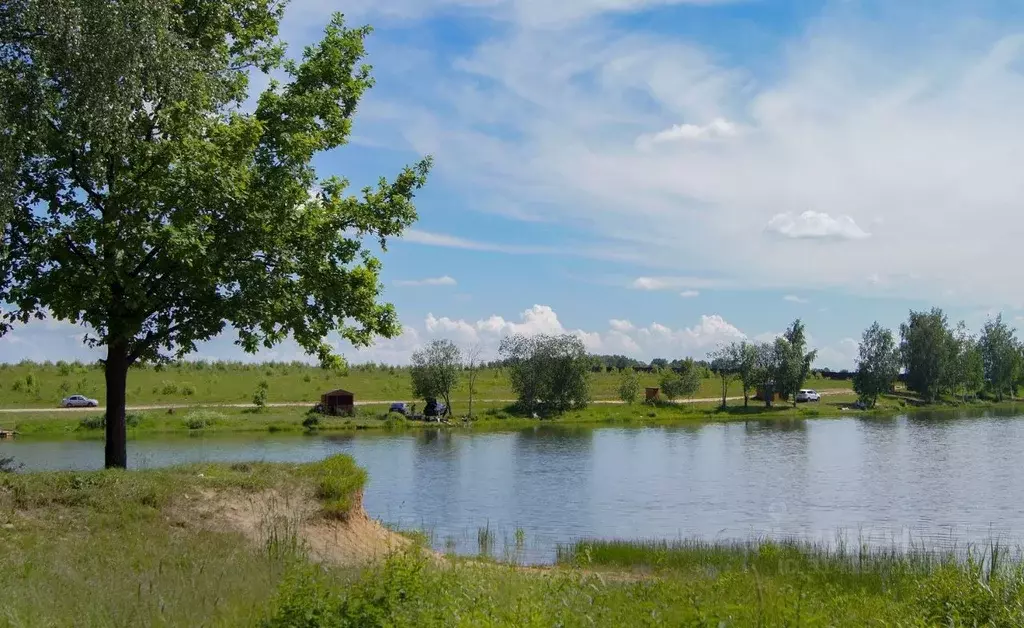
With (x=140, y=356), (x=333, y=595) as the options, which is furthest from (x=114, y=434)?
(x=333, y=595)

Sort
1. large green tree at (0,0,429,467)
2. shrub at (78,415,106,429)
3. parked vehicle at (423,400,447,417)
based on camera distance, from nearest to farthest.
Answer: large green tree at (0,0,429,467), shrub at (78,415,106,429), parked vehicle at (423,400,447,417)

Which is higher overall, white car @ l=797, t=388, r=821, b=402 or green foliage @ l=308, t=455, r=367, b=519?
green foliage @ l=308, t=455, r=367, b=519

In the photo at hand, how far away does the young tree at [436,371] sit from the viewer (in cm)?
8406

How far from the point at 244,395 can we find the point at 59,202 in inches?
2848

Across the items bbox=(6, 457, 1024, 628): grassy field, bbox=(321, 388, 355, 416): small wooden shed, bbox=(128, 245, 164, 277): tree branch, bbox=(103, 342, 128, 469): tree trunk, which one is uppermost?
bbox=(128, 245, 164, 277): tree branch

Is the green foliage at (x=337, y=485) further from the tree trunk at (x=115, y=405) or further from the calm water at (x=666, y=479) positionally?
the calm water at (x=666, y=479)

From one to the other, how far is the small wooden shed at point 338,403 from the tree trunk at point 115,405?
59.0 meters

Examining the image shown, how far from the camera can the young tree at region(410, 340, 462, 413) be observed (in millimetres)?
84062

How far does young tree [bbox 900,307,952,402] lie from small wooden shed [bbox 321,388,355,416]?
3240 inches

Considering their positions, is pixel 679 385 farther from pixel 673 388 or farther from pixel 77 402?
pixel 77 402

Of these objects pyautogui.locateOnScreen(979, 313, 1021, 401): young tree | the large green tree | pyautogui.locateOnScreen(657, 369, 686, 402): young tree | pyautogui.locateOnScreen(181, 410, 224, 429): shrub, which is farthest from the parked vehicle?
pyautogui.locateOnScreen(979, 313, 1021, 401): young tree

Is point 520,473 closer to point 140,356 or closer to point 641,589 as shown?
point 140,356

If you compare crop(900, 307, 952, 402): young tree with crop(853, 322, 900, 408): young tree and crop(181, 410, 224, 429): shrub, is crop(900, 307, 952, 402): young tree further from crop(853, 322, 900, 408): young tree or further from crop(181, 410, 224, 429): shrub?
crop(181, 410, 224, 429): shrub

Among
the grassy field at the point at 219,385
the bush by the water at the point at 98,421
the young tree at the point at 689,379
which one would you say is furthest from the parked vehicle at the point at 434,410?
the young tree at the point at 689,379
